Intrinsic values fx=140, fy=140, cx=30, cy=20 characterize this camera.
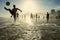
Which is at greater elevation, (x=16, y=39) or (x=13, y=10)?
(x=13, y=10)

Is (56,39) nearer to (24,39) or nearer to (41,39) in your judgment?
(41,39)

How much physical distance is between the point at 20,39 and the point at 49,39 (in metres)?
1.94

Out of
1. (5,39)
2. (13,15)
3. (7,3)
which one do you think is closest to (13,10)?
(13,15)

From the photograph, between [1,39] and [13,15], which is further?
[13,15]

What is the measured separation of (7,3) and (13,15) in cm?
681

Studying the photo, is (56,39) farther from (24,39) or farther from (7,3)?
(7,3)

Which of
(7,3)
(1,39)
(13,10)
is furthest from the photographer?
(13,10)

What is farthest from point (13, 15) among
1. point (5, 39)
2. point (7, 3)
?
point (5, 39)

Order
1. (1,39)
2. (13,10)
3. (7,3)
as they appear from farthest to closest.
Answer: (13,10) → (7,3) → (1,39)

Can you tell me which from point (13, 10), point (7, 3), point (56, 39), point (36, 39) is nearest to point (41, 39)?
point (36, 39)

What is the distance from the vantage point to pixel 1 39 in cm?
910

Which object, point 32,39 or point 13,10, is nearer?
point 32,39

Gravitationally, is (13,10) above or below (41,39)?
above

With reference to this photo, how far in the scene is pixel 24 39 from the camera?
9.26 meters
